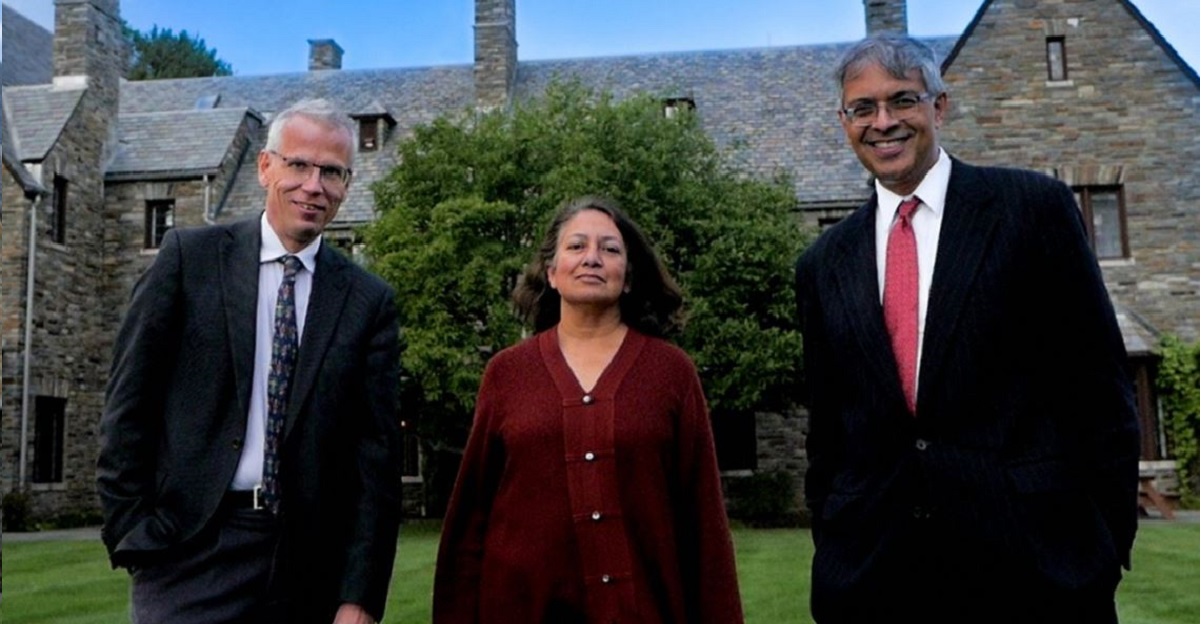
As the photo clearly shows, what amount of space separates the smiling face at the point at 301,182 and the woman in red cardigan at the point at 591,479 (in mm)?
734

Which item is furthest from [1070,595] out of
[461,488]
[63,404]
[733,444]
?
[63,404]

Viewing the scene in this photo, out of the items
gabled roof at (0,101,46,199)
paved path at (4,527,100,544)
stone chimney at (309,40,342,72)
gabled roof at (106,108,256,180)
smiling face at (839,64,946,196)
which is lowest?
paved path at (4,527,100,544)

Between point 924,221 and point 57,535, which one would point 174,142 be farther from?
point 924,221

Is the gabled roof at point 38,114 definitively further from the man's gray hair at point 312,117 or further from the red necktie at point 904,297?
the red necktie at point 904,297

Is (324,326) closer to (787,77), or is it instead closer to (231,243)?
(231,243)

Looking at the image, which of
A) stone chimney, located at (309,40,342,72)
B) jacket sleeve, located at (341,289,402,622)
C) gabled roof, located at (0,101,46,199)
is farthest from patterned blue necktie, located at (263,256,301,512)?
stone chimney, located at (309,40,342,72)

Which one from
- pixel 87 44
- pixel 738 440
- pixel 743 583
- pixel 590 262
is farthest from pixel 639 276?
pixel 87 44

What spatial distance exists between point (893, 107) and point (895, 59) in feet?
0.38

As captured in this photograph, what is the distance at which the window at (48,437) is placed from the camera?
65.9 feet

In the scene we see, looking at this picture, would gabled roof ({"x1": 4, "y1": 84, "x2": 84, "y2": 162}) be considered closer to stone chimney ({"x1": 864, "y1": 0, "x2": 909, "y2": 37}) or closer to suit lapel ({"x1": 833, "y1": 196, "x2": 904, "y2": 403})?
stone chimney ({"x1": 864, "y1": 0, "x2": 909, "y2": 37})

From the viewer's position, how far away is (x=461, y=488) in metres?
3.31

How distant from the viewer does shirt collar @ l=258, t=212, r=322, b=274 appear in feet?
10.0

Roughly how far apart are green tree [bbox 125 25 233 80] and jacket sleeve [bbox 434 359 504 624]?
4784cm

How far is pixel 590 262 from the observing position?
10.9 ft
